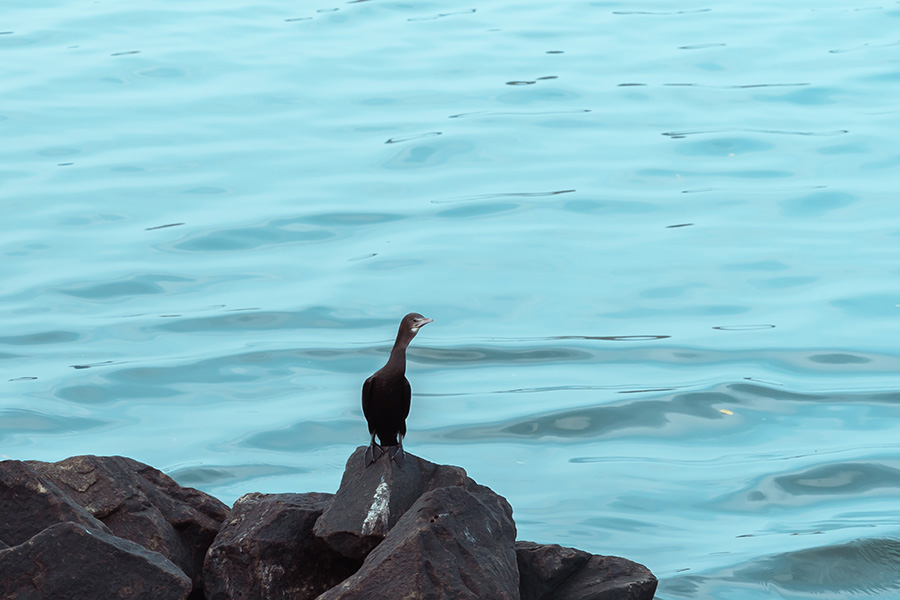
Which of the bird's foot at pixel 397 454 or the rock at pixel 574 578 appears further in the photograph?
the bird's foot at pixel 397 454

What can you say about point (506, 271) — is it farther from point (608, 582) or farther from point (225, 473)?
point (608, 582)


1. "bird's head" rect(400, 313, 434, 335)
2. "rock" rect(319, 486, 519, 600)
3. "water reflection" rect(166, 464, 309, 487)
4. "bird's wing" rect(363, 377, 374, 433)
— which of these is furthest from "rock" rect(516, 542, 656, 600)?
"water reflection" rect(166, 464, 309, 487)

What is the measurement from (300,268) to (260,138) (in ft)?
10.9

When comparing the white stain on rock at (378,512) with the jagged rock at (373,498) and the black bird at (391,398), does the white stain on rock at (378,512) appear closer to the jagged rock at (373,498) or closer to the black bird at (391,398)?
the jagged rock at (373,498)

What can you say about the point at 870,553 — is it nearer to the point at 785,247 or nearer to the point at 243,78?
the point at 785,247

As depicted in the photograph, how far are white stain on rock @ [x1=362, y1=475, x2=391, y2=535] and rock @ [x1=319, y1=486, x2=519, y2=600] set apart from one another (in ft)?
0.72

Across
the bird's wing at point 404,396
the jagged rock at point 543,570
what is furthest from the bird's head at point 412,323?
the jagged rock at point 543,570

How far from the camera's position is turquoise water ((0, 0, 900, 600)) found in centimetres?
680

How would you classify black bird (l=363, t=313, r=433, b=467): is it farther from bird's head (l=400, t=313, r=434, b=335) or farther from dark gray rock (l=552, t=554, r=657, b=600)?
dark gray rock (l=552, t=554, r=657, b=600)

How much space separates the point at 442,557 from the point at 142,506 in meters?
1.27

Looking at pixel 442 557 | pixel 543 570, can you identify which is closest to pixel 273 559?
pixel 442 557

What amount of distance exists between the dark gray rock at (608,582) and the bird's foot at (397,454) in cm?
70

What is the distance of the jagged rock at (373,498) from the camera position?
4.37 metres

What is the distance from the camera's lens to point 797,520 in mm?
6336
